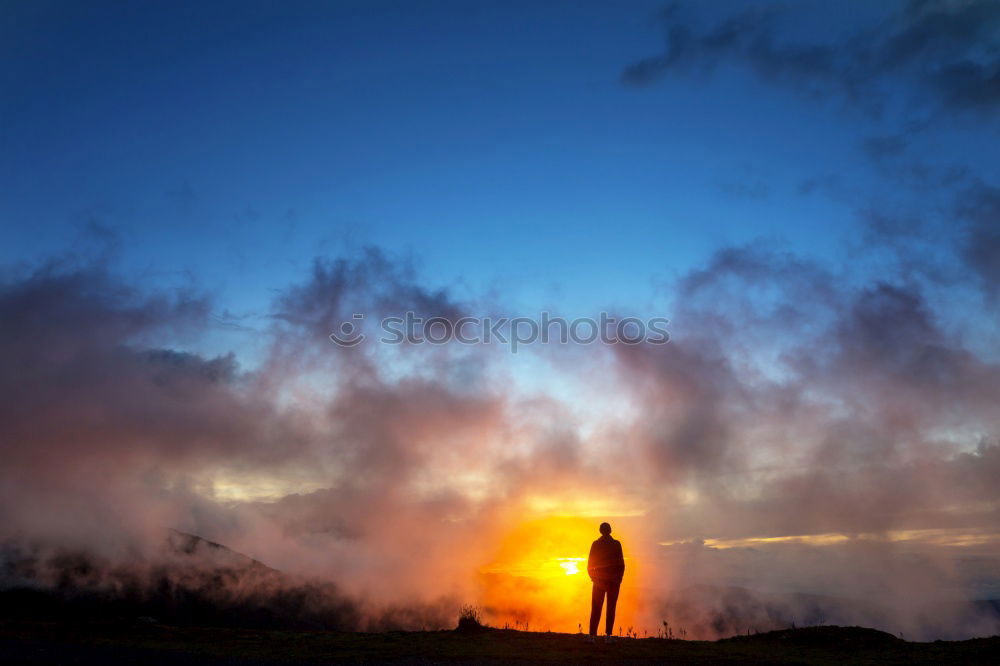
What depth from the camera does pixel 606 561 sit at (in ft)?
63.1

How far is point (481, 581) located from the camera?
163625 mm

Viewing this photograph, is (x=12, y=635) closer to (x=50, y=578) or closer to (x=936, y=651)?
(x=936, y=651)

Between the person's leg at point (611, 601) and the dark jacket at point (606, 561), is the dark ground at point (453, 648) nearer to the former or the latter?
the person's leg at point (611, 601)

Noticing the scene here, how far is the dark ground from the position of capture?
1528cm

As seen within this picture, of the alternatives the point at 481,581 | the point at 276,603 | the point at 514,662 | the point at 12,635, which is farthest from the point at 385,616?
the point at 514,662

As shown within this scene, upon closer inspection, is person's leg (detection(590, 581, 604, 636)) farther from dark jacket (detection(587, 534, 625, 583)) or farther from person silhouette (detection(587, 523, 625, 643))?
dark jacket (detection(587, 534, 625, 583))

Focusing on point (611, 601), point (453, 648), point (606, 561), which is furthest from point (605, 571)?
point (453, 648)

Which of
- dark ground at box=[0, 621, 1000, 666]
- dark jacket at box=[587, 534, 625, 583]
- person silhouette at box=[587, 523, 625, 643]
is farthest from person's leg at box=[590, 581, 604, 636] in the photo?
dark ground at box=[0, 621, 1000, 666]

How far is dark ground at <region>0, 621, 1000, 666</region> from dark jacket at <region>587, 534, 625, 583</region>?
1653mm

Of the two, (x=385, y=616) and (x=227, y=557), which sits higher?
(x=227, y=557)

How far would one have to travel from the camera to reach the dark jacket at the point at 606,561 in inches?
755

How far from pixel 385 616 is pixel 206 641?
117 metres

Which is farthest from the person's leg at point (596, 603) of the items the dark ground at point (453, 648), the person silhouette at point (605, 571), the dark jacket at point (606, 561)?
→ the dark ground at point (453, 648)

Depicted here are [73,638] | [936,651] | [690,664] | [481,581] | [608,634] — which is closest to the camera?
[690,664]
